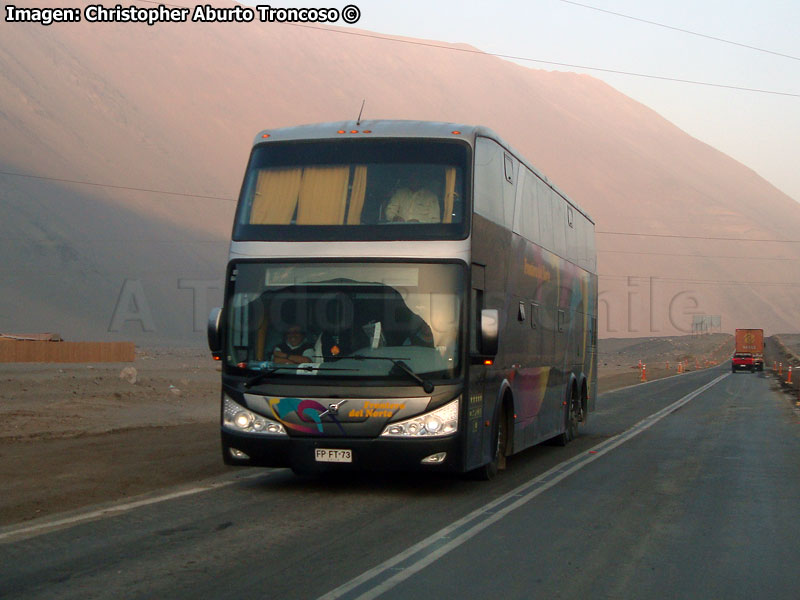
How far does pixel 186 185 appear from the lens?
117188 millimetres

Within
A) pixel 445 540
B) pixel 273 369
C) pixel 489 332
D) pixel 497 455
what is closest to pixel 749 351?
pixel 497 455

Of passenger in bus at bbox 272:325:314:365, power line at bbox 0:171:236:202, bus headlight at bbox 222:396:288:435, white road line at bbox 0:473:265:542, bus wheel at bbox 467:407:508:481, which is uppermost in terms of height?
power line at bbox 0:171:236:202

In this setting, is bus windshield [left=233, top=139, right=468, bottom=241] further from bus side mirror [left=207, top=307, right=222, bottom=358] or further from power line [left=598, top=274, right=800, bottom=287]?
power line [left=598, top=274, right=800, bottom=287]

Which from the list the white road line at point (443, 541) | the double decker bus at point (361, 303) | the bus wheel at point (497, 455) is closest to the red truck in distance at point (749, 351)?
the white road line at point (443, 541)

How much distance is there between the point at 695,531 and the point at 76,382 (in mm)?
29186

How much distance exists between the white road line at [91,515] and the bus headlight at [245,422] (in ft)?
3.16

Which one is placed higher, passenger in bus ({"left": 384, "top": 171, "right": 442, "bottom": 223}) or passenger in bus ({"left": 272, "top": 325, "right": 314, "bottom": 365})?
passenger in bus ({"left": 384, "top": 171, "right": 442, "bottom": 223})

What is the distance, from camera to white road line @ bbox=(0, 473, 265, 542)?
30.2ft

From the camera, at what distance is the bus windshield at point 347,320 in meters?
11.1

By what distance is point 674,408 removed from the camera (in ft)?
100.0

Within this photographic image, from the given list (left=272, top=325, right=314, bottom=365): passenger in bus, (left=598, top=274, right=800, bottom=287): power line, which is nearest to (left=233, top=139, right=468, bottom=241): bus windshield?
(left=272, top=325, right=314, bottom=365): passenger in bus

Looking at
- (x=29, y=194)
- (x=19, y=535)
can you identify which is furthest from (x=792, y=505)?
(x=29, y=194)

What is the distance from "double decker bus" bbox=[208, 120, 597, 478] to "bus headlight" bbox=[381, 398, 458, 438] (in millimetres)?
10

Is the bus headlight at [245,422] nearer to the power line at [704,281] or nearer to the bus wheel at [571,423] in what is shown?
the bus wheel at [571,423]
